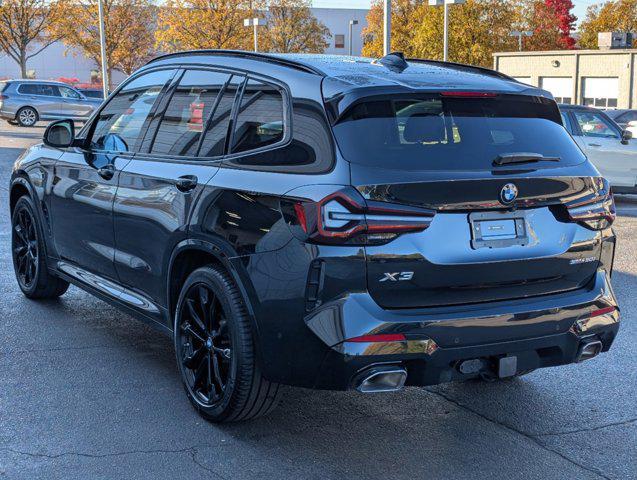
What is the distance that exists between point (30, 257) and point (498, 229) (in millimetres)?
4300

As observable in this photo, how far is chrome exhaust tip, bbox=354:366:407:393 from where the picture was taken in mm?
3896

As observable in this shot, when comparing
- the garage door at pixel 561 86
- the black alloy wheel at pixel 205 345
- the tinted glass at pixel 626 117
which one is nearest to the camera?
the black alloy wheel at pixel 205 345

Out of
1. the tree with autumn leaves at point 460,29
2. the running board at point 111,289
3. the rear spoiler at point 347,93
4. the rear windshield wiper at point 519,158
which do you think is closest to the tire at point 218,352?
the running board at point 111,289

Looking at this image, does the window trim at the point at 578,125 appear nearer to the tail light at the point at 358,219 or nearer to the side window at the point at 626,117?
the side window at the point at 626,117

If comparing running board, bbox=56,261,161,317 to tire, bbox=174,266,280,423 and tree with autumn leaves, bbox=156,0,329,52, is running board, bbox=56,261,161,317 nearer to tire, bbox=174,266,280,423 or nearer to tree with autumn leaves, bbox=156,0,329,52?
tire, bbox=174,266,280,423

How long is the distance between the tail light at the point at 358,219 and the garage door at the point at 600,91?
44925 millimetres

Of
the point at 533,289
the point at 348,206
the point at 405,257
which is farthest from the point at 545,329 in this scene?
the point at 348,206

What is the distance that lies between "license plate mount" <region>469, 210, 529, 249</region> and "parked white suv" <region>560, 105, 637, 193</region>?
36.9 feet

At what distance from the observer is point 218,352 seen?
4.57 meters

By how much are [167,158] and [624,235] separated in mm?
7819

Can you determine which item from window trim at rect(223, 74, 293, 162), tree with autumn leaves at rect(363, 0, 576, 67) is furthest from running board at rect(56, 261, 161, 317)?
tree with autumn leaves at rect(363, 0, 576, 67)

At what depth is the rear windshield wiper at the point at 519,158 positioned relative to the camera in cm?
416

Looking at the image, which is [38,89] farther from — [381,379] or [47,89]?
[381,379]

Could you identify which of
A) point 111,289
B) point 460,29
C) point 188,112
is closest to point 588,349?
point 188,112
